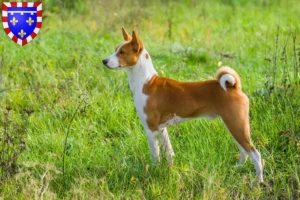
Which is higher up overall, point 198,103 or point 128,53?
point 128,53

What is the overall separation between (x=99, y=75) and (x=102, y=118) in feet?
3.65

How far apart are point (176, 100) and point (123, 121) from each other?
112 cm

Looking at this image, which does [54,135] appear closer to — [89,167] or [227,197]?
[89,167]

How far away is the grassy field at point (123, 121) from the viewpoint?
4664 mm

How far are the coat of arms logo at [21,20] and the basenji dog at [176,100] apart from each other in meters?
2.01

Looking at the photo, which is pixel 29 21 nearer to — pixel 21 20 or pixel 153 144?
pixel 21 20

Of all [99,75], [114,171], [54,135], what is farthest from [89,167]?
[99,75]

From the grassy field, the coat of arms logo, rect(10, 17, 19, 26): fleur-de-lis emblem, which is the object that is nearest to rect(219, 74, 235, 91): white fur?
the grassy field

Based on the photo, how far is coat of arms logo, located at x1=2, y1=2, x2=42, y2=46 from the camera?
6727 mm

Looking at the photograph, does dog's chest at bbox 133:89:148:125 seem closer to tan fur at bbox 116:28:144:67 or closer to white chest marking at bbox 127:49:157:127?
white chest marking at bbox 127:49:157:127

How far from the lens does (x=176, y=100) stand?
4.90 m

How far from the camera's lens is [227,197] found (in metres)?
4.55

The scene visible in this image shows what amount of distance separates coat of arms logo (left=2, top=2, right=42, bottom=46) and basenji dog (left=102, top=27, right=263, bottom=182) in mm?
2014

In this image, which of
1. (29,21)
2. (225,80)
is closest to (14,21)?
(29,21)
